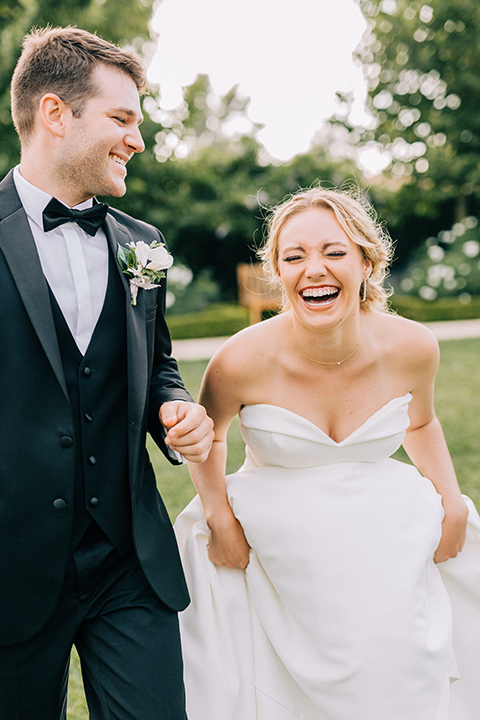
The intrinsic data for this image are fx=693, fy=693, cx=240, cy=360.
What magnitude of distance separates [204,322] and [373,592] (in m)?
14.1

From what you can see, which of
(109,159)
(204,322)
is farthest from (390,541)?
(204,322)

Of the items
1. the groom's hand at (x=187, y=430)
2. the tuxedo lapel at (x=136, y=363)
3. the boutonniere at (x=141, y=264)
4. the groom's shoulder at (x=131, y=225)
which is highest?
the groom's shoulder at (x=131, y=225)

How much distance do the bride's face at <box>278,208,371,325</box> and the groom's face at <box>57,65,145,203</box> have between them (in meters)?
0.73

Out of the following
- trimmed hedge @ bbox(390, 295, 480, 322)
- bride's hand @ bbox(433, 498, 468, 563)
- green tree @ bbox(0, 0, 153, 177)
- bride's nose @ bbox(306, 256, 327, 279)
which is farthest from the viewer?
trimmed hedge @ bbox(390, 295, 480, 322)

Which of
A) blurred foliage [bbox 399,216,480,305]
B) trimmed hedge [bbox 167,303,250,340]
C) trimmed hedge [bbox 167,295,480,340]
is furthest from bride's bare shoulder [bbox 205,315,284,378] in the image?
blurred foliage [bbox 399,216,480,305]

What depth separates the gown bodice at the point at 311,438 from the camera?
8.85 feet

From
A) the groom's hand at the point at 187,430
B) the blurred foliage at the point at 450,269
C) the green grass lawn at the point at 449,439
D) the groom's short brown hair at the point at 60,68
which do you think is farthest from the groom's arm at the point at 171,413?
the blurred foliage at the point at 450,269

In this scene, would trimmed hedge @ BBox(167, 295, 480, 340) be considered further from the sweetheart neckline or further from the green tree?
the sweetheart neckline

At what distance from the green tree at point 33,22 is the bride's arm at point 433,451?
12.5m

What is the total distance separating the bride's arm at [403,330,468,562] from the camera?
2816mm

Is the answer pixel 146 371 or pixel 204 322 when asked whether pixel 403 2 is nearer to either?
pixel 204 322

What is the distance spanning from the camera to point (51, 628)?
77.4 inches

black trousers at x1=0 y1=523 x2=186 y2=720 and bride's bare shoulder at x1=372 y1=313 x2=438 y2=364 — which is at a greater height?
bride's bare shoulder at x1=372 y1=313 x2=438 y2=364

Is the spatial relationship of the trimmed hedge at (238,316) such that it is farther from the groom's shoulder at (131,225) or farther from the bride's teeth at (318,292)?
the groom's shoulder at (131,225)
